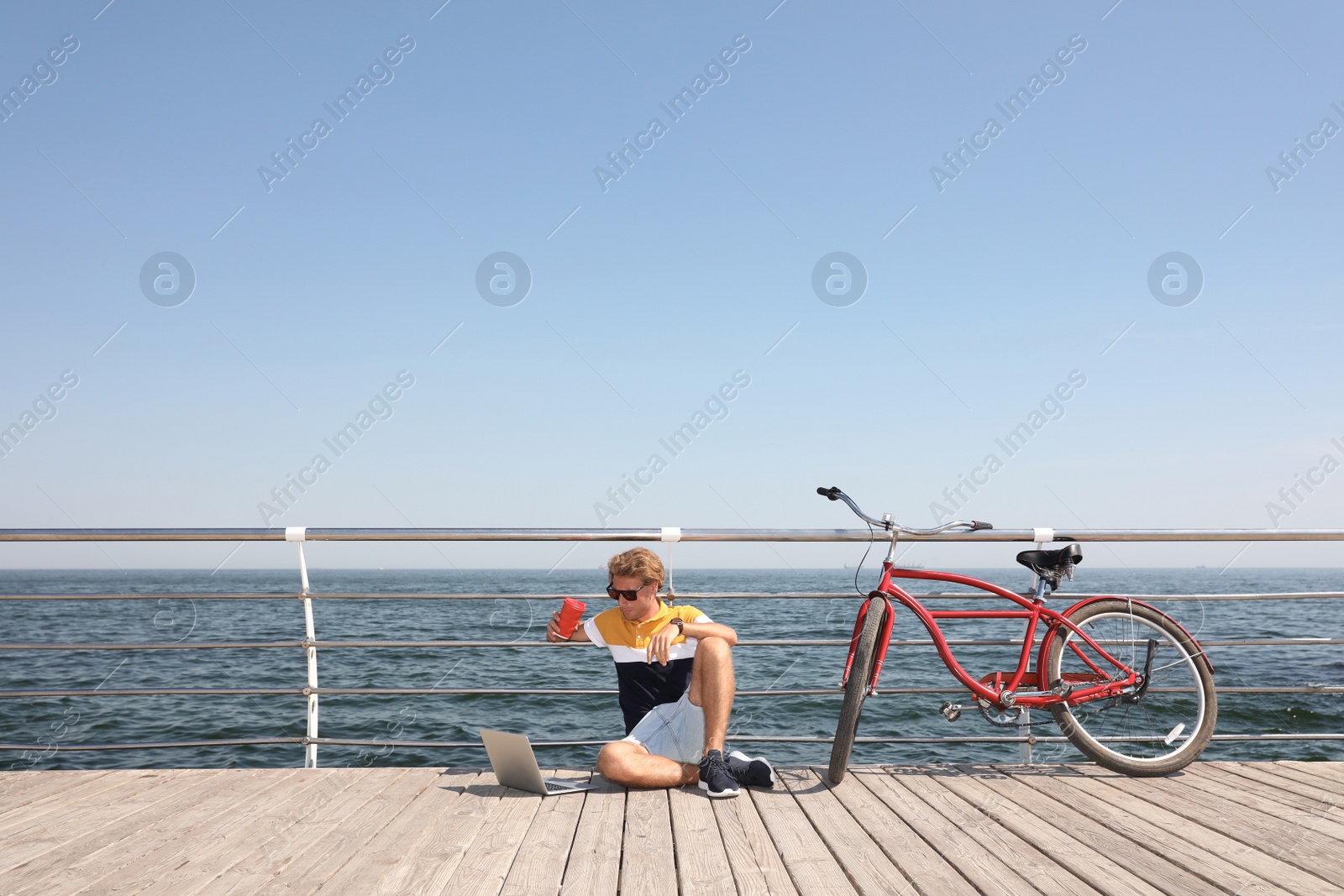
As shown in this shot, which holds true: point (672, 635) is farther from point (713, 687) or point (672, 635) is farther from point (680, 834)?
point (680, 834)

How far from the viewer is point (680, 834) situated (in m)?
2.44

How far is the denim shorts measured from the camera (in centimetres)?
297

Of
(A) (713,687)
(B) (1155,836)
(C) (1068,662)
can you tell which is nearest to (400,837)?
(A) (713,687)

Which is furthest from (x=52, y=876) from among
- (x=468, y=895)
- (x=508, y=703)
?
(x=508, y=703)

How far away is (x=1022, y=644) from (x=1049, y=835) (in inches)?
31.1

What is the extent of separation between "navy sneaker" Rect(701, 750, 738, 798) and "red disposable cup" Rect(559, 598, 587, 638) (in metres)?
0.64

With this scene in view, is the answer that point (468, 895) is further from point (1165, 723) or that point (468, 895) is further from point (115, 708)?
point (115, 708)

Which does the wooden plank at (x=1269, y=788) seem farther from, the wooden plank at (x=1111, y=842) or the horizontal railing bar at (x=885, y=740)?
the wooden plank at (x=1111, y=842)

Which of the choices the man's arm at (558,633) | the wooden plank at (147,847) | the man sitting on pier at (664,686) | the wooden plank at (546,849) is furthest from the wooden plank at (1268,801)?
the wooden plank at (147,847)

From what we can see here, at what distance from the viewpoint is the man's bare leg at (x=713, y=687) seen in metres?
2.91

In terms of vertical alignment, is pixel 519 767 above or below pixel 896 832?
above

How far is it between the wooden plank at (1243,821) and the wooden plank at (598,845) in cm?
174

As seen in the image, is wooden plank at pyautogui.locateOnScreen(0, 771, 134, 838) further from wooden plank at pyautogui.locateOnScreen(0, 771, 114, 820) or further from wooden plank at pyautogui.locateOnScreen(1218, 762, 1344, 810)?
wooden plank at pyautogui.locateOnScreen(1218, 762, 1344, 810)

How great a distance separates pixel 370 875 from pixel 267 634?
2203 cm
